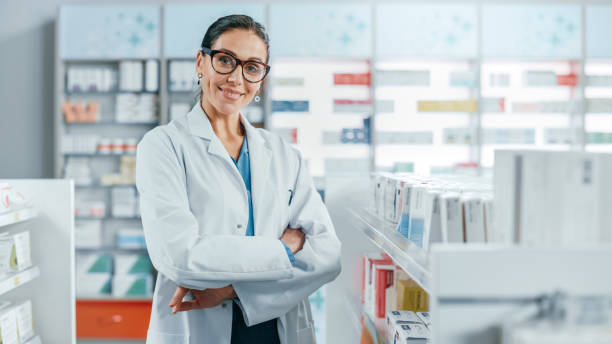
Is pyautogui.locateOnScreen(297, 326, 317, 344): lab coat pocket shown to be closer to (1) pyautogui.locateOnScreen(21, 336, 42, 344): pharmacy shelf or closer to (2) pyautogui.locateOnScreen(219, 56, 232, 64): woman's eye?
(2) pyautogui.locateOnScreen(219, 56, 232, 64): woman's eye

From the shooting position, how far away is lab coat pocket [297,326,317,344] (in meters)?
1.61

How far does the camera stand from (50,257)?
9.49 ft

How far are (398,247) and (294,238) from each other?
0.33 meters

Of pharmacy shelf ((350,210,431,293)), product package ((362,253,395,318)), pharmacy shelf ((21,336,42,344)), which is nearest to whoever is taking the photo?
pharmacy shelf ((350,210,431,293))

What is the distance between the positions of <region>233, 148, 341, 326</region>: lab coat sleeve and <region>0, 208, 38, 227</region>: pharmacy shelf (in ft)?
5.30

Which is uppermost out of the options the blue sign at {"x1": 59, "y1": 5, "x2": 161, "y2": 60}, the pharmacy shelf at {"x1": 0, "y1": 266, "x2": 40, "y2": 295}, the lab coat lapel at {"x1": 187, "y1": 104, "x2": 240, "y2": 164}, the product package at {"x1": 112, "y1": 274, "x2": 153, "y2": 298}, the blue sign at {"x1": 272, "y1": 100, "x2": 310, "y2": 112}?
the blue sign at {"x1": 59, "y1": 5, "x2": 161, "y2": 60}

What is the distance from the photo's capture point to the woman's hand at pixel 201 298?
55.6 inches

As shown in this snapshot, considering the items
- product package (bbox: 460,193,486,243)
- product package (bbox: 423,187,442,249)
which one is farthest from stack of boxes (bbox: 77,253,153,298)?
product package (bbox: 460,193,486,243)

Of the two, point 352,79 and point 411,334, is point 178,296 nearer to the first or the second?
point 411,334

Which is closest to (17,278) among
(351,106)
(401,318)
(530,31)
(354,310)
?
(354,310)

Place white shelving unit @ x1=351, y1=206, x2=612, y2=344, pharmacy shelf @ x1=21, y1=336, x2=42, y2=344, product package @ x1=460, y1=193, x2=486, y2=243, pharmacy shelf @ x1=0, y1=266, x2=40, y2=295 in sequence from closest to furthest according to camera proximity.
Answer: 1. white shelving unit @ x1=351, y1=206, x2=612, y2=344
2. product package @ x1=460, y1=193, x2=486, y2=243
3. pharmacy shelf @ x1=0, y1=266, x2=40, y2=295
4. pharmacy shelf @ x1=21, y1=336, x2=42, y2=344

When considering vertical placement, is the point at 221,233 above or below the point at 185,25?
below

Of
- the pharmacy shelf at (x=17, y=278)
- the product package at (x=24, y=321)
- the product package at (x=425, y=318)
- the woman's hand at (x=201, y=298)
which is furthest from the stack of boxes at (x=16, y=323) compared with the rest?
the product package at (x=425, y=318)

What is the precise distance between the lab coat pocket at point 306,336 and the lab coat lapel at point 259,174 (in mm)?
342
